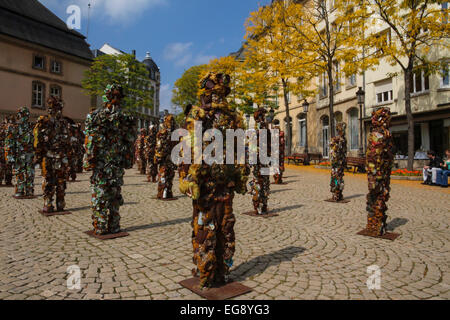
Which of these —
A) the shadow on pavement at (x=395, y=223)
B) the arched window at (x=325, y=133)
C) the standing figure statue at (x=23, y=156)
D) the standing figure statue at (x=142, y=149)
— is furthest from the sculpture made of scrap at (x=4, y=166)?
the arched window at (x=325, y=133)

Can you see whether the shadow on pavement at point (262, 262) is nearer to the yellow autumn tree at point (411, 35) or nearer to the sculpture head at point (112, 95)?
the sculpture head at point (112, 95)

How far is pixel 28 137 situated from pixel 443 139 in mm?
20728

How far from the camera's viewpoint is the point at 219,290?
3305 mm

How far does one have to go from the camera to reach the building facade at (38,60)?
90.0 ft

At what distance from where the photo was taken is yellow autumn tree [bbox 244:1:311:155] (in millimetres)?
20906

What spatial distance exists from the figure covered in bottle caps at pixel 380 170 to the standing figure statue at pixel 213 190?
3.18m

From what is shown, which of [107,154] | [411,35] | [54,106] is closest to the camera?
[107,154]

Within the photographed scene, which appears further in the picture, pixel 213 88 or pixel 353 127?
pixel 353 127

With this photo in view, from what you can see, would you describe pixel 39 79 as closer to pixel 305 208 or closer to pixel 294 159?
pixel 294 159

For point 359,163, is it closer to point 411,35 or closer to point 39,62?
point 411,35


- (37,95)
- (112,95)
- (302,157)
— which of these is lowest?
(302,157)

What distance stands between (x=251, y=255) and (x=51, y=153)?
17.6 feet

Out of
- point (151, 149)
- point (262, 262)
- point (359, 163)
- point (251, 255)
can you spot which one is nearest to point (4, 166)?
point (151, 149)

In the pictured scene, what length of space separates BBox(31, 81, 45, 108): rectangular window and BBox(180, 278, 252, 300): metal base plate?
32209mm
